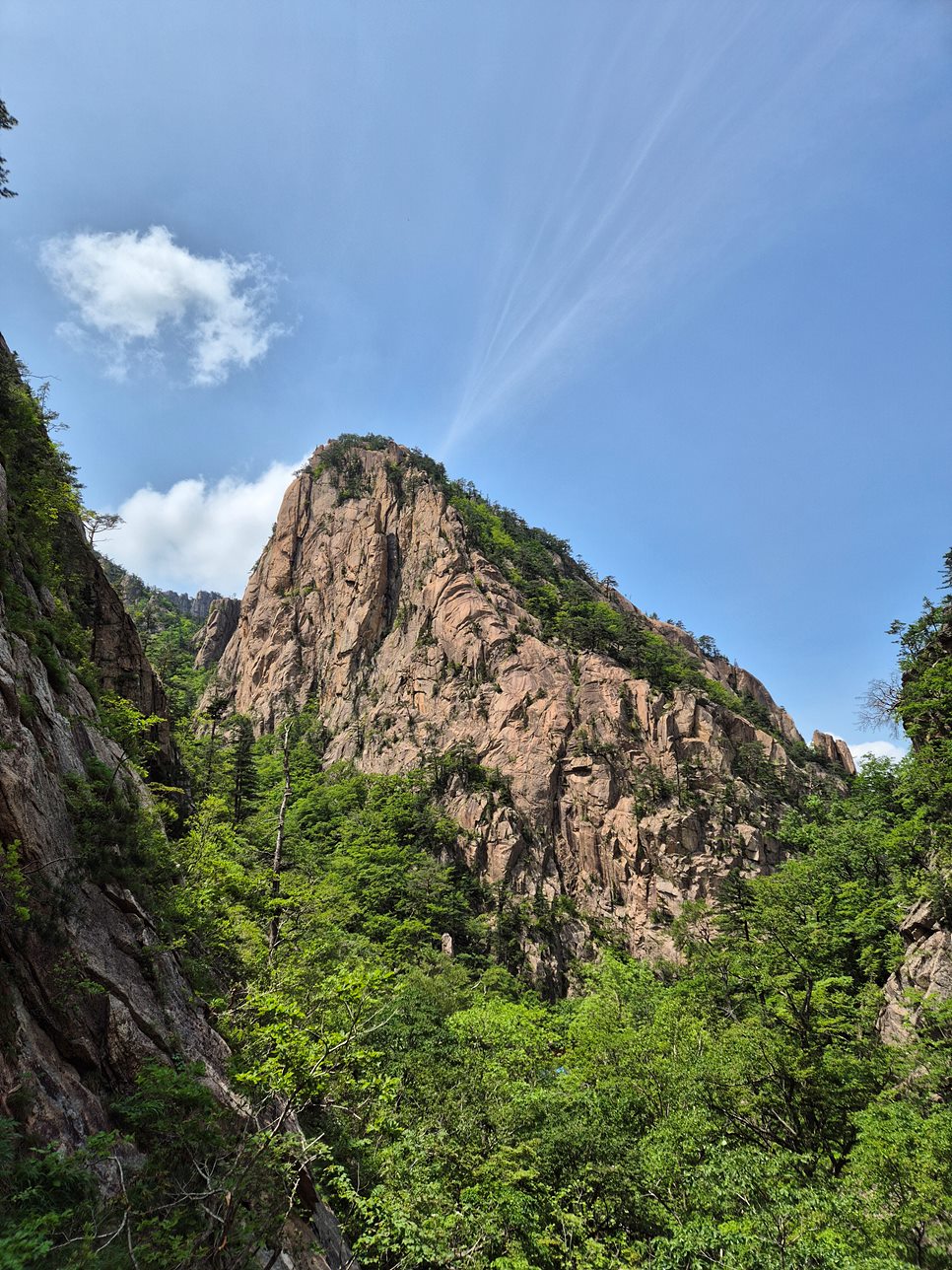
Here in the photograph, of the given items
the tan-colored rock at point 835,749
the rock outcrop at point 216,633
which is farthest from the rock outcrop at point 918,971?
the rock outcrop at point 216,633

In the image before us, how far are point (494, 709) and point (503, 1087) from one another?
41.6 m

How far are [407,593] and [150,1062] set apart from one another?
63245mm

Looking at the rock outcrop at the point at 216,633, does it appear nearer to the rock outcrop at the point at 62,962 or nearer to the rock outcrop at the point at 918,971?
the rock outcrop at the point at 62,962

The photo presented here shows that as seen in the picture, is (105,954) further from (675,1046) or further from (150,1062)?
(675,1046)

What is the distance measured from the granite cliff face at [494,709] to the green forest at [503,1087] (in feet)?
56.8

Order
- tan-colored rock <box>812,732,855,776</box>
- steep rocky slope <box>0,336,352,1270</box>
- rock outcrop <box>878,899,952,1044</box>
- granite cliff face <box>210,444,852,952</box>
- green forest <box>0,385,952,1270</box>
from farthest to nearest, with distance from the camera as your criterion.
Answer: tan-colored rock <box>812,732,855,776</box>
granite cliff face <box>210,444,852,952</box>
rock outcrop <box>878,899,952,1044</box>
steep rocky slope <box>0,336,352,1270</box>
green forest <box>0,385,952,1270</box>

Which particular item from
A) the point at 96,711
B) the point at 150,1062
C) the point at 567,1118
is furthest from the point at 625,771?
the point at 150,1062

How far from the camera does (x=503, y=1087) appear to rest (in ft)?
49.8

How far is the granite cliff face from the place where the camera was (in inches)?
1886

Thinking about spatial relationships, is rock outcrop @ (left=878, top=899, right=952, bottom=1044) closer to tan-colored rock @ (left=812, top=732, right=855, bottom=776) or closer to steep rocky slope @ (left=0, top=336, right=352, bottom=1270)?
steep rocky slope @ (left=0, top=336, right=352, bottom=1270)

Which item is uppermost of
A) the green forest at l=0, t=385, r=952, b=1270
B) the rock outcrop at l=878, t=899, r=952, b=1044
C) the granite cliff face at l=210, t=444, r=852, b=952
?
the granite cliff face at l=210, t=444, r=852, b=952

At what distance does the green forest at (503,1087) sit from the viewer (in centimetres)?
663

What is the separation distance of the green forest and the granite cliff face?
17.3 meters

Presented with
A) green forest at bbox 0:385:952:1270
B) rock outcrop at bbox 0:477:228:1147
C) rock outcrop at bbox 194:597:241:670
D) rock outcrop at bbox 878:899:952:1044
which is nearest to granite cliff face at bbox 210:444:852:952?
rock outcrop at bbox 194:597:241:670
